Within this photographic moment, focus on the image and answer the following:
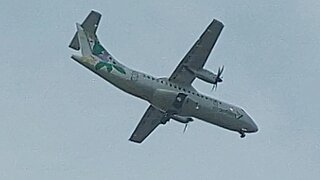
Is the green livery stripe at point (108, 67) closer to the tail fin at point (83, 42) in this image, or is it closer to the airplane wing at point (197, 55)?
the tail fin at point (83, 42)

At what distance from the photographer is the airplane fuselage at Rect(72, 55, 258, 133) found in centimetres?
8794

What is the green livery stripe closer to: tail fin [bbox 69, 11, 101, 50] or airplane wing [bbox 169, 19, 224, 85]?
tail fin [bbox 69, 11, 101, 50]

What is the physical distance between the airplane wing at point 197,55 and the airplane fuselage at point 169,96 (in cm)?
63

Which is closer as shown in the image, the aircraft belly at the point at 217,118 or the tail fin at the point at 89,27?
the tail fin at the point at 89,27

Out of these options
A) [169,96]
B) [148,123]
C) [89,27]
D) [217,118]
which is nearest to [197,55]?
[169,96]

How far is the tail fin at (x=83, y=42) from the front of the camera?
89500 millimetres

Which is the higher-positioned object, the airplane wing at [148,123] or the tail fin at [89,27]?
the tail fin at [89,27]

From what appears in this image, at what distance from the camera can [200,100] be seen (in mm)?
91875

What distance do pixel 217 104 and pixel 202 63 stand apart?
3.67 meters

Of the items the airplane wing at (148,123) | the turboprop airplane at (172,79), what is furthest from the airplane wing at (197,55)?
the airplane wing at (148,123)

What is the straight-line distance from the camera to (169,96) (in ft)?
295

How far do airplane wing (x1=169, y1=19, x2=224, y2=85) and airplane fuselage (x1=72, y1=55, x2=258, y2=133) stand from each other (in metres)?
0.63

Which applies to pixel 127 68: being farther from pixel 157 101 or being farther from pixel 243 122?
pixel 243 122

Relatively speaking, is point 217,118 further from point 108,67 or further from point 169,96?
point 108,67
